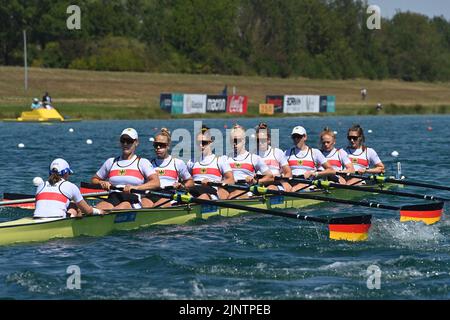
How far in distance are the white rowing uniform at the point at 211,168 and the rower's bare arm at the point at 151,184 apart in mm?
2235

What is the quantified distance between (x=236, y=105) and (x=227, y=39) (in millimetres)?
41590

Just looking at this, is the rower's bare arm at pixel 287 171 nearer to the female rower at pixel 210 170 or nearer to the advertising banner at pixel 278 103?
the female rower at pixel 210 170

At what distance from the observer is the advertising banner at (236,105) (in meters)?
64.4

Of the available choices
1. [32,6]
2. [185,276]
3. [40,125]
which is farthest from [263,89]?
Result: [185,276]

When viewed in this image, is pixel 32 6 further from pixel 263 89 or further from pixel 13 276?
pixel 13 276

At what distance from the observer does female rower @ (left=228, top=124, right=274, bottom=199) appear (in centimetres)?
1903

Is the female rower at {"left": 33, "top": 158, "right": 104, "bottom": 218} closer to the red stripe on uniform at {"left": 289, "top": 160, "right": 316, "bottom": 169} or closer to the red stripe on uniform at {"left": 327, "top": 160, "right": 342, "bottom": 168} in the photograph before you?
the red stripe on uniform at {"left": 289, "top": 160, "right": 316, "bottom": 169}

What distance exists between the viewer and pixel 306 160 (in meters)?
20.8

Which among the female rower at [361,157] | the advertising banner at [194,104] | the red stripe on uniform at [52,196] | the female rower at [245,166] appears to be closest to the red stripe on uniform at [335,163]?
the female rower at [361,157]

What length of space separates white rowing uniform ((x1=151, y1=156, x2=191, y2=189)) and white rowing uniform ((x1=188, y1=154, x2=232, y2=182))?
1.03m

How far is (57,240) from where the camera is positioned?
1469 centimetres

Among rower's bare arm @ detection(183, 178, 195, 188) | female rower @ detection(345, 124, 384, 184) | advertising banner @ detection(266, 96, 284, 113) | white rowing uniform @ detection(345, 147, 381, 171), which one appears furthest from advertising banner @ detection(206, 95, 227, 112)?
rower's bare arm @ detection(183, 178, 195, 188)
